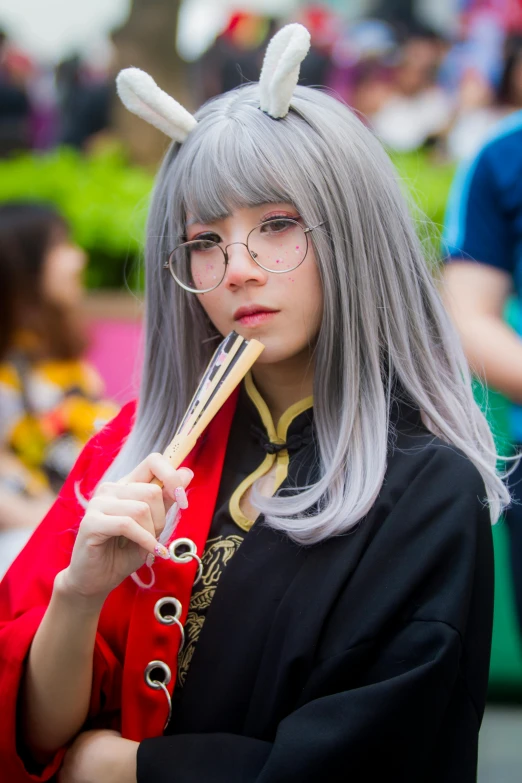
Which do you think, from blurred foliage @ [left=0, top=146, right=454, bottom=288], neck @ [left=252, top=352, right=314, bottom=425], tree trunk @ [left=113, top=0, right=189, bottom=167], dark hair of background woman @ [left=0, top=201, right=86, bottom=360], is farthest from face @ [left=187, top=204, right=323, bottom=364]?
tree trunk @ [left=113, top=0, right=189, bottom=167]

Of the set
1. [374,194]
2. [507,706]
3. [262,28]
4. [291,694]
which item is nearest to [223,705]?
[291,694]

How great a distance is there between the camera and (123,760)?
1542 mm

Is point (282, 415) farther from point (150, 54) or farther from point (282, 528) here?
point (150, 54)

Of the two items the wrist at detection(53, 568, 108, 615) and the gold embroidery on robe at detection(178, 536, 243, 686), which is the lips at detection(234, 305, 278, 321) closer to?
the gold embroidery on robe at detection(178, 536, 243, 686)

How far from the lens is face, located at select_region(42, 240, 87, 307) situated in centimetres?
395

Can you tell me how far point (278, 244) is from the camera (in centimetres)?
162

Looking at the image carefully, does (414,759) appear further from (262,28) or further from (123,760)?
(262,28)

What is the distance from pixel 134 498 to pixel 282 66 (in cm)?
73

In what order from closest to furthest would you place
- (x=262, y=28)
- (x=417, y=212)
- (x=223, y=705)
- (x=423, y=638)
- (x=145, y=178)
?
(x=423, y=638) → (x=223, y=705) → (x=417, y=212) → (x=145, y=178) → (x=262, y=28)

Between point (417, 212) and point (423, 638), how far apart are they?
83 centimetres

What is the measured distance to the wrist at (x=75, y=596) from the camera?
1515 mm

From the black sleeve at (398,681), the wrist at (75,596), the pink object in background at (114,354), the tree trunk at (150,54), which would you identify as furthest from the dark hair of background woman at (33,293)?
the tree trunk at (150,54)

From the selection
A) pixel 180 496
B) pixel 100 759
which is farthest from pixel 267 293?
pixel 100 759

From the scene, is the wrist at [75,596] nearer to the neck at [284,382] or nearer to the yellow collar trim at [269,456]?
the yellow collar trim at [269,456]
